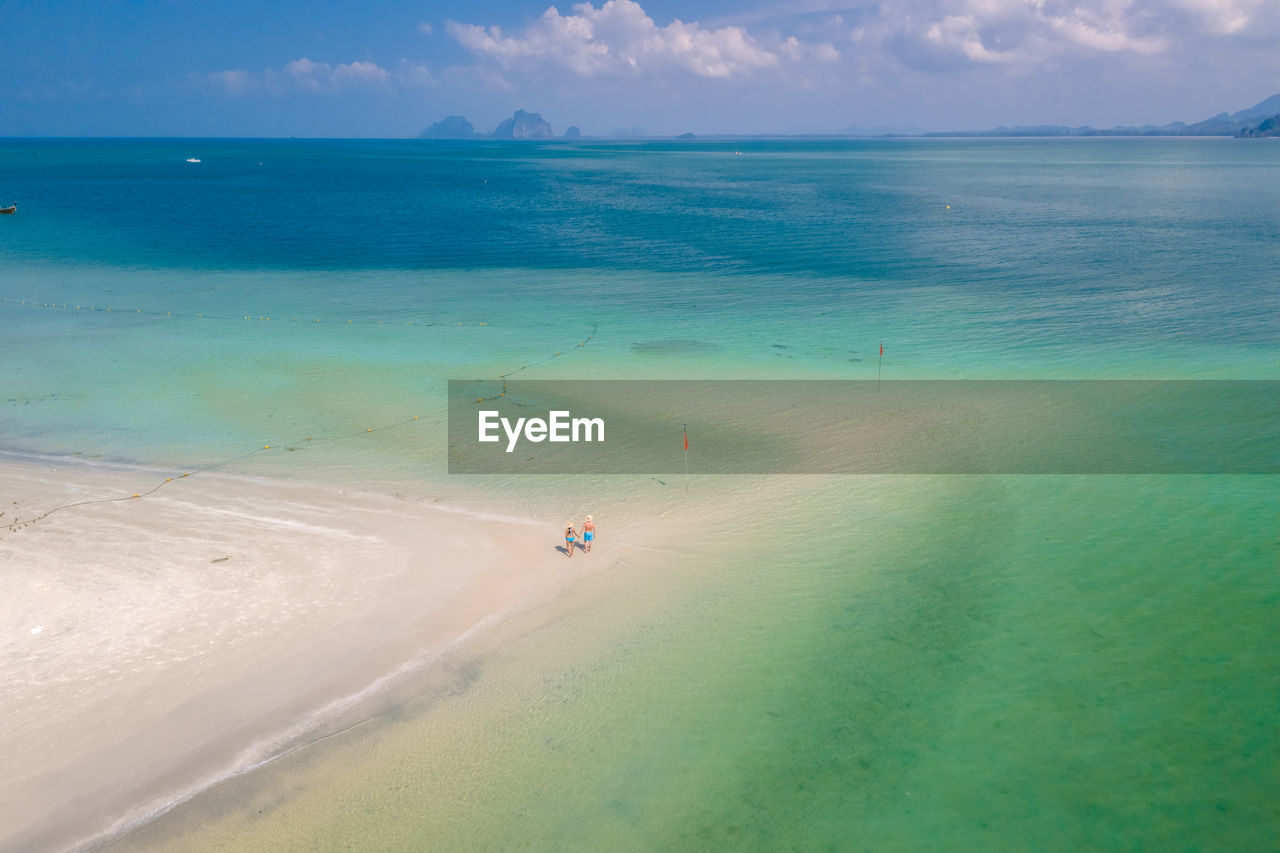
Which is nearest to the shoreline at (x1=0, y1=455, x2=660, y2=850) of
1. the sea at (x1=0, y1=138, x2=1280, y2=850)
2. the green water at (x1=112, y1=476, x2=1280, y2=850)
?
the sea at (x1=0, y1=138, x2=1280, y2=850)

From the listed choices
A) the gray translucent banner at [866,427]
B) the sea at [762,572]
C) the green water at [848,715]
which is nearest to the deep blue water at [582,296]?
the sea at [762,572]

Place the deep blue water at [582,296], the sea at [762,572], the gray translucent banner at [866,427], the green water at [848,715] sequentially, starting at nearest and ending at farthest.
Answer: the green water at [848,715]
the sea at [762,572]
the gray translucent banner at [866,427]
the deep blue water at [582,296]

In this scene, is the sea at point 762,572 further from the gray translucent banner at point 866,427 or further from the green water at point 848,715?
the gray translucent banner at point 866,427

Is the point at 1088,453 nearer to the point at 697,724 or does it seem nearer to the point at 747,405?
the point at 747,405

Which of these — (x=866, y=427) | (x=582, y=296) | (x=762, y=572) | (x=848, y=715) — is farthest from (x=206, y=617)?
(x=582, y=296)

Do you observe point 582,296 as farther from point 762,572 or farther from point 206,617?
point 206,617

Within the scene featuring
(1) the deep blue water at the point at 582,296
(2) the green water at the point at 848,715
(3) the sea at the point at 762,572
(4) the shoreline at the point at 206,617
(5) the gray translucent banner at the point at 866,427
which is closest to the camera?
(2) the green water at the point at 848,715
